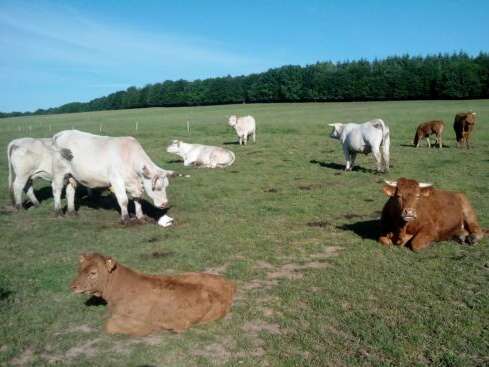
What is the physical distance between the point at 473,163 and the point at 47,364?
57.9 feet

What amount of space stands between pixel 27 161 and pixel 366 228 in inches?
347

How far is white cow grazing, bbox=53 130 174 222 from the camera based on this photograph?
1093cm

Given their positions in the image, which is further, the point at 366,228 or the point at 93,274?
the point at 366,228

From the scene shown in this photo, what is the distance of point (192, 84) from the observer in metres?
113

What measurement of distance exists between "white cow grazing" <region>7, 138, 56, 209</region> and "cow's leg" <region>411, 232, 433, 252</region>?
356 inches

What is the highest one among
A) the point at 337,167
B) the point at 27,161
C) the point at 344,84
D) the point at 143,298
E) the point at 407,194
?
the point at 344,84

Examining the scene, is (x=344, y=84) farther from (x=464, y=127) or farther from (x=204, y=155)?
(x=204, y=155)

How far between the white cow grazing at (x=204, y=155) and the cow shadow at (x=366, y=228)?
10.8m

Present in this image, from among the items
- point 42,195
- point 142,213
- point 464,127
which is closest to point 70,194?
point 142,213

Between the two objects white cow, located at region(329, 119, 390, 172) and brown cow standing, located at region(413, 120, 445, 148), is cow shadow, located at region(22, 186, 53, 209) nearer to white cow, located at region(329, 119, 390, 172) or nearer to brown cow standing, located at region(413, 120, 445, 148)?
white cow, located at region(329, 119, 390, 172)

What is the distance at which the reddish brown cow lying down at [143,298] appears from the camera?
17.6 ft

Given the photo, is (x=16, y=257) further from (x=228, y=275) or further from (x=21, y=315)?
(x=228, y=275)

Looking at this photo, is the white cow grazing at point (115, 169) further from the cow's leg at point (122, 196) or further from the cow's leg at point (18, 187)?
the cow's leg at point (18, 187)

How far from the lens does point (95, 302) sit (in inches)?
249
